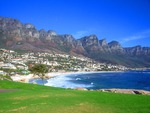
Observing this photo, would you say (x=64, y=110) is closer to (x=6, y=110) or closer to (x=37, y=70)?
(x=6, y=110)

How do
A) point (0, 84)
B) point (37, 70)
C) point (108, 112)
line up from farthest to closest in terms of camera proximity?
point (37, 70), point (0, 84), point (108, 112)

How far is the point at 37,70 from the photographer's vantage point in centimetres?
6744

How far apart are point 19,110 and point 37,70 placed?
171 feet

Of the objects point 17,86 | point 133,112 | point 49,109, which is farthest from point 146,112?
point 17,86

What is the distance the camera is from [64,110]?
15.8 metres

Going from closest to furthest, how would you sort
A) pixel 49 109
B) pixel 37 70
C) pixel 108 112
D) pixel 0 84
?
pixel 108 112
pixel 49 109
pixel 0 84
pixel 37 70

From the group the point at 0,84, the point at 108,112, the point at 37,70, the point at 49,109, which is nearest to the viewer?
the point at 108,112

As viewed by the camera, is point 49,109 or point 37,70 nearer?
point 49,109

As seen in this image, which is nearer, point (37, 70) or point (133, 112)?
point (133, 112)

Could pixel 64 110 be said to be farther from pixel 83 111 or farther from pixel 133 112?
pixel 133 112

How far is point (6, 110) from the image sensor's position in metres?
16.0

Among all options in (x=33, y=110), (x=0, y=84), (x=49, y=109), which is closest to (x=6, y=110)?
(x=33, y=110)

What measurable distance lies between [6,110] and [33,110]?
7.47ft

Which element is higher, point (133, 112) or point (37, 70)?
point (37, 70)
